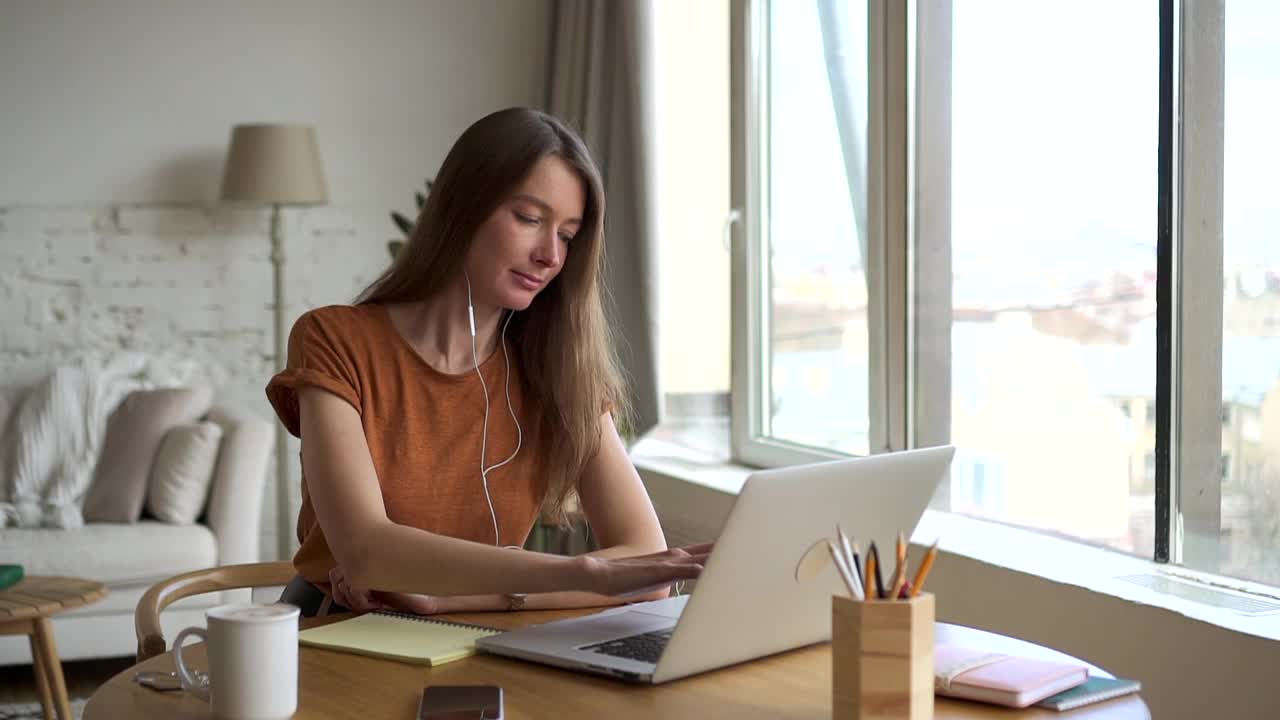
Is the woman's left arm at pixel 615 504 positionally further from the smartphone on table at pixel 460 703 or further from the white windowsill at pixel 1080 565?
the smartphone on table at pixel 460 703

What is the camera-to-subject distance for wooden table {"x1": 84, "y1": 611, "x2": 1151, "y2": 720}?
3.69 feet

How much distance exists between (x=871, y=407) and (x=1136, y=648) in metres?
1.06

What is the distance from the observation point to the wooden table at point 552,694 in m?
1.12

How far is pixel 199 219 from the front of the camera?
4.76 m

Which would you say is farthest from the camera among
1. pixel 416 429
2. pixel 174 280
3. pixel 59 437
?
pixel 174 280

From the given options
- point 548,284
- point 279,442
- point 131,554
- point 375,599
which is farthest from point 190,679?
point 279,442

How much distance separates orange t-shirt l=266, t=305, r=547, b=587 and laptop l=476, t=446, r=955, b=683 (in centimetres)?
40

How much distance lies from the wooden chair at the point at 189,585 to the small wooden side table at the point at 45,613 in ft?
3.89

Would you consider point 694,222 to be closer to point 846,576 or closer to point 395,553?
point 395,553

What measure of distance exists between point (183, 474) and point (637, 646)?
9.47 ft

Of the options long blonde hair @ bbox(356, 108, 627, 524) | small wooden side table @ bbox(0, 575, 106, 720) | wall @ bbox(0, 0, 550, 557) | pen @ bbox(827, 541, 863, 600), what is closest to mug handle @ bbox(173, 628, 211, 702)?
pen @ bbox(827, 541, 863, 600)

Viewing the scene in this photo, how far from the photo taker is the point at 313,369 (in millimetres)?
1646

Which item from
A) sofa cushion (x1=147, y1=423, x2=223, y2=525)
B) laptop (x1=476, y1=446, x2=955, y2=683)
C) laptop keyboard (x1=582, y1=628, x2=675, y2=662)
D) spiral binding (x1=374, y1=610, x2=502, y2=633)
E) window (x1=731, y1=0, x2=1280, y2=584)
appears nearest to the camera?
laptop (x1=476, y1=446, x2=955, y2=683)

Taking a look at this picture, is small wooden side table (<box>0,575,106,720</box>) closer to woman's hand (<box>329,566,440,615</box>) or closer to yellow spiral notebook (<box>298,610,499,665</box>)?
woman's hand (<box>329,566,440,615</box>)
